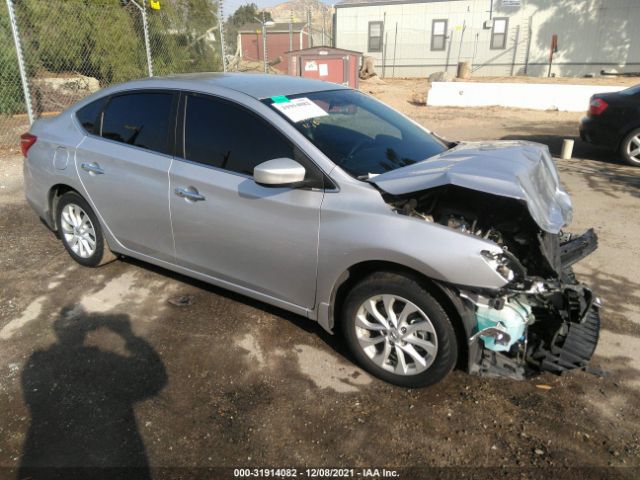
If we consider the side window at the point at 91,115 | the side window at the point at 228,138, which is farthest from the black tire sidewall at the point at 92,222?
the side window at the point at 228,138

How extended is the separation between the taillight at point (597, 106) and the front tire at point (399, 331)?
7.52m

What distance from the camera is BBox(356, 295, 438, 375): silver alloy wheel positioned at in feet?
9.19

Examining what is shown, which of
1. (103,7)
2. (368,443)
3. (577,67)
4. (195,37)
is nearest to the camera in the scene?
(368,443)

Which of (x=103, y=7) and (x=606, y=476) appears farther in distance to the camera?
(x=103, y=7)

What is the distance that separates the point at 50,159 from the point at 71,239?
73 centimetres

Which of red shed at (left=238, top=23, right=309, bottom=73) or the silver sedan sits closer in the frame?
the silver sedan

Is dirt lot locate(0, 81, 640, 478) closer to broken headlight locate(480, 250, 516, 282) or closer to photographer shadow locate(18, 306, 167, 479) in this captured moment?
photographer shadow locate(18, 306, 167, 479)

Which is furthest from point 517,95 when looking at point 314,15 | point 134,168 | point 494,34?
point 314,15

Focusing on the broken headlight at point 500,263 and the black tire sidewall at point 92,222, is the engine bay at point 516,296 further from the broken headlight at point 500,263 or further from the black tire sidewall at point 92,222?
the black tire sidewall at point 92,222

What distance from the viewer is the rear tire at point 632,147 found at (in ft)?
27.0

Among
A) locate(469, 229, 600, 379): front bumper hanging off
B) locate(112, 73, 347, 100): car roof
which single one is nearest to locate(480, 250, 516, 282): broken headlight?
locate(469, 229, 600, 379): front bumper hanging off

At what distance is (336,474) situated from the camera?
240 cm

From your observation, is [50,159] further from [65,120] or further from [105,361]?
[105,361]

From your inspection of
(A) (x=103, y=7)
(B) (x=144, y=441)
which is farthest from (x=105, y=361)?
(A) (x=103, y=7)
